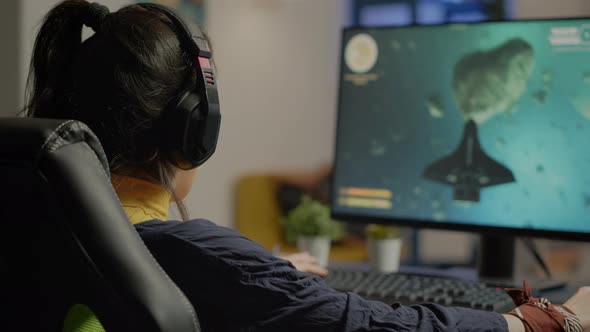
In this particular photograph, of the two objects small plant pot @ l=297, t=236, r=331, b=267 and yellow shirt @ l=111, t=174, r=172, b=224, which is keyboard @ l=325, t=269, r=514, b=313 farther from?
yellow shirt @ l=111, t=174, r=172, b=224

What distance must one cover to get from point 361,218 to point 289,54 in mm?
2844

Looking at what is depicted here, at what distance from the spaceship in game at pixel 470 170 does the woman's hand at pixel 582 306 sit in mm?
391

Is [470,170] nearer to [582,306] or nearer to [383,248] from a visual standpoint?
[383,248]

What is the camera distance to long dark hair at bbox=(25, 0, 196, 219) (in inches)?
35.9

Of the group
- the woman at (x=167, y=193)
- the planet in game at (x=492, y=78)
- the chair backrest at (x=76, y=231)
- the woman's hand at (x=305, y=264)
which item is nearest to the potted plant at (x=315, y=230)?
the woman's hand at (x=305, y=264)

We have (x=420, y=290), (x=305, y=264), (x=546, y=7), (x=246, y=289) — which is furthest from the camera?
(x=546, y=7)

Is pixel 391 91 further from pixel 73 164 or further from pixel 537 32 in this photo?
pixel 73 164

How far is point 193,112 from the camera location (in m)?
0.93

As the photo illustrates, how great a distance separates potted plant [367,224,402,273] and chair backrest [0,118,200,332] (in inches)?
39.7

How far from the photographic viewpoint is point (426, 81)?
1.53m

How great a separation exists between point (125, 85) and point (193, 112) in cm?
8

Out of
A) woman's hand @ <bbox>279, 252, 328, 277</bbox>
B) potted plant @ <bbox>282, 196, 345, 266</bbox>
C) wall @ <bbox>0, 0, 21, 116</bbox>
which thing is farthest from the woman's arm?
wall @ <bbox>0, 0, 21, 116</bbox>

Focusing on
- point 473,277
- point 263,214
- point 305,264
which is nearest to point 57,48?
point 305,264

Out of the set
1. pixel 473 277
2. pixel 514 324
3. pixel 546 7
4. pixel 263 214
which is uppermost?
pixel 546 7
